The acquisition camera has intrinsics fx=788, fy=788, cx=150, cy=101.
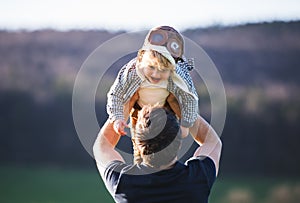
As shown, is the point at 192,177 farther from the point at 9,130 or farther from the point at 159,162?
the point at 9,130

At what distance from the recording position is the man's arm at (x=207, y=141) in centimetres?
149

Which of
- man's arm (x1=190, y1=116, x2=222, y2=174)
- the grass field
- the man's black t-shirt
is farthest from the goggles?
the grass field

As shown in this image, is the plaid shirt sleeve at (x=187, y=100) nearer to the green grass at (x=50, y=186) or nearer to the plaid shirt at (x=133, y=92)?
the plaid shirt at (x=133, y=92)

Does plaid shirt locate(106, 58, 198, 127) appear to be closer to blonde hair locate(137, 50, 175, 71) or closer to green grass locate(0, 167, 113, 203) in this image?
blonde hair locate(137, 50, 175, 71)

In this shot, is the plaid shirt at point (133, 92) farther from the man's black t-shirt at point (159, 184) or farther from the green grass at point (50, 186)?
the green grass at point (50, 186)

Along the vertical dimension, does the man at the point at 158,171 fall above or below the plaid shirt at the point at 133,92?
below

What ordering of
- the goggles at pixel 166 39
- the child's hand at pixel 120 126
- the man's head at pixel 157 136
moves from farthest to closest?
the goggles at pixel 166 39 → the child's hand at pixel 120 126 → the man's head at pixel 157 136

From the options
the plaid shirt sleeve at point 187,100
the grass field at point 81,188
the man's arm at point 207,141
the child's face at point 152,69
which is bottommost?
the grass field at point 81,188

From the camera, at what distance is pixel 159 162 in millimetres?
1413

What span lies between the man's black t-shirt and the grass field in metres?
4.41

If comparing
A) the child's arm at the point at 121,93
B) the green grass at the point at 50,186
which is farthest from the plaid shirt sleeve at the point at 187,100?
the green grass at the point at 50,186

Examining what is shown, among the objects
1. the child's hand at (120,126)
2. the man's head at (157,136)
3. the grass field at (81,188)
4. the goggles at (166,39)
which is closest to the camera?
the man's head at (157,136)

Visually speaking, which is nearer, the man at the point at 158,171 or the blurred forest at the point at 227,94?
the man at the point at 158,171

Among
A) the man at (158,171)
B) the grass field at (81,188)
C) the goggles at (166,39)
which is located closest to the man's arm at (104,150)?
the man at (158,171)
